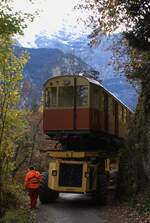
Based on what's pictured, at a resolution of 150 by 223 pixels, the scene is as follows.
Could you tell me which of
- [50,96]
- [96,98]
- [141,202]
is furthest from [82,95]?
[141,202]

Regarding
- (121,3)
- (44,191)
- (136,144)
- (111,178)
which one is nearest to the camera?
(121,3)

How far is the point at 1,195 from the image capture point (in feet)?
76.9

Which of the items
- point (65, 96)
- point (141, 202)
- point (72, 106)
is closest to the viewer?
point (141, 202)

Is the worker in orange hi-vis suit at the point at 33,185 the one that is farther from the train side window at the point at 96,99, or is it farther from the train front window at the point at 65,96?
the train side window at the point at 96,99

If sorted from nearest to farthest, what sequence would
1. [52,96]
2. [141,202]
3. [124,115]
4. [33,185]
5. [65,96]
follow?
[141,202], [33,185], [65,96], [52,96], [124,115]

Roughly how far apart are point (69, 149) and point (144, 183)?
193 inches

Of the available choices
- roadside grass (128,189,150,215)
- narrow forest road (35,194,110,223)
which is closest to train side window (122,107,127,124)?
narrow forest road (35,194,110,223)

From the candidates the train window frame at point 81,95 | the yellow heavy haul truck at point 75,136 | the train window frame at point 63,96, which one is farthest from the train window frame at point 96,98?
the train window frame at point 63,96

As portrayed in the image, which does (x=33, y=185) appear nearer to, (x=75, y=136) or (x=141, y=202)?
(x=75, y=136)

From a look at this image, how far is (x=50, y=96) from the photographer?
24.2 metres

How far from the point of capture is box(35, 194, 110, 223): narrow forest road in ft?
60.3

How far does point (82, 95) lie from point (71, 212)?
17.3 ft

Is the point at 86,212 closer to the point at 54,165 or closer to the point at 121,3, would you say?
the point at 54,165

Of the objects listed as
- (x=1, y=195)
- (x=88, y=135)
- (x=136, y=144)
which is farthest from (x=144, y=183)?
(x=1, y=195)
